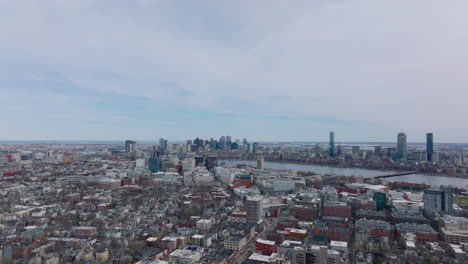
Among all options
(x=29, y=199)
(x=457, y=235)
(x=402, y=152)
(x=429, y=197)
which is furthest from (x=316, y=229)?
(x=402, y=152)

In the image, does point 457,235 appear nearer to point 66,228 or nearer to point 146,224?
point 146,224

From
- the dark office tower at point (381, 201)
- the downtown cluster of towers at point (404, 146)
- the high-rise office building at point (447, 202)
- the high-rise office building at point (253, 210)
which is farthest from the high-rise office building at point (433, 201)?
the downtown cluster of towers at point (404, 146)

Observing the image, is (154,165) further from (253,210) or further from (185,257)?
(185,257)

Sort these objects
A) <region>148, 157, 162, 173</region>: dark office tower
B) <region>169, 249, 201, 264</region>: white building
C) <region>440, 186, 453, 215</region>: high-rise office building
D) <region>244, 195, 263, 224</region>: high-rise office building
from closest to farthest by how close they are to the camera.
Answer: <region>169, 249, 201, 264</region>: white building
<region>244, 195, 263, 224</region>: high-rise office building
<region>440, 186, 453, 215</region>: high-rise office building
<region>148, 157, 162, 173</region>: dark office tower

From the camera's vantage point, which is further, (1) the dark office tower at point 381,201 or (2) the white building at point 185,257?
(1) the dark office tower at point 381,201

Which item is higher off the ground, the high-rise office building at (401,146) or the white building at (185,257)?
the high-rise office building at (401,146)

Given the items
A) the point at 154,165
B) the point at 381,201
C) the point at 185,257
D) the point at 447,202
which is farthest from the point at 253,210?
the point at 154,165

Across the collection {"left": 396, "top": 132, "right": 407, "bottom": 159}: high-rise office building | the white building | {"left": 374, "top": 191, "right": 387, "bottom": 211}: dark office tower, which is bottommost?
the white building

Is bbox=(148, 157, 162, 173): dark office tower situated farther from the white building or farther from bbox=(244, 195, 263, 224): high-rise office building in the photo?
the white building

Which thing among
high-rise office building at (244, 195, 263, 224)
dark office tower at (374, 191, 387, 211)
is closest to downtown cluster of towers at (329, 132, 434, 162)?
dark office tower at (374, 191, 387, 211)

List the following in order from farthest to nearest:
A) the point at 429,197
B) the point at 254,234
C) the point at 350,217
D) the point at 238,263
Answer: the point at 429,197, the point at 350,217, the point at 254,234, the point at 238,263

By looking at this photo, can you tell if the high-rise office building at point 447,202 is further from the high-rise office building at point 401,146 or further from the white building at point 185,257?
the high-rise office building at point 401,146
